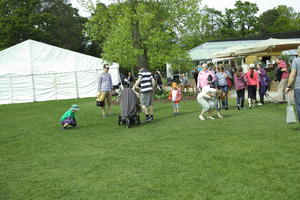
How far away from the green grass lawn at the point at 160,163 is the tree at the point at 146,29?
11.0 metres

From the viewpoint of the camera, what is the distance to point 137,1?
21.1 metres

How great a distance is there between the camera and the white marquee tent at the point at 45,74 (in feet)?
96.6

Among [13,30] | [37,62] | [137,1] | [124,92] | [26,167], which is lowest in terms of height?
[26,167]

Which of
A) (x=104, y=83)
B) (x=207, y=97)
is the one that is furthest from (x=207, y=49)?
(x=207, y=97)

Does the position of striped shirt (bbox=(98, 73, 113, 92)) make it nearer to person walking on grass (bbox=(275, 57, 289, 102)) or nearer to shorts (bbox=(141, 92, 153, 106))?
shorts (bbox=(141, 92, 153, 106))

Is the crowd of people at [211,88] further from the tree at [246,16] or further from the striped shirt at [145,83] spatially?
the tree at [246,16]

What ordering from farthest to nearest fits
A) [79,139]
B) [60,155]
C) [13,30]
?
[13,30], [79,139], [60,155]

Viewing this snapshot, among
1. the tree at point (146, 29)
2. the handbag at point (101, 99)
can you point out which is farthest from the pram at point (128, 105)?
the tree at point (146, 29)

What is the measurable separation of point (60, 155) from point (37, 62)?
2437 centimetres

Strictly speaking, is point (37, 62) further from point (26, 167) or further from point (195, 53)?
point (26, 167)

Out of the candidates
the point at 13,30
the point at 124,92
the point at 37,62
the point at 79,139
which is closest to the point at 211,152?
the point at 79,139

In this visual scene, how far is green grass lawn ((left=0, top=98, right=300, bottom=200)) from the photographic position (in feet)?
15.7

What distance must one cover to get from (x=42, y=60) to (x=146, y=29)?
42.4ft

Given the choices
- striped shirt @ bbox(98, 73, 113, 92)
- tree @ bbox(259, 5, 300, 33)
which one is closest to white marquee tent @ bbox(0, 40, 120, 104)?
striped shirt @ bbox(98, 73, 113, 92)
